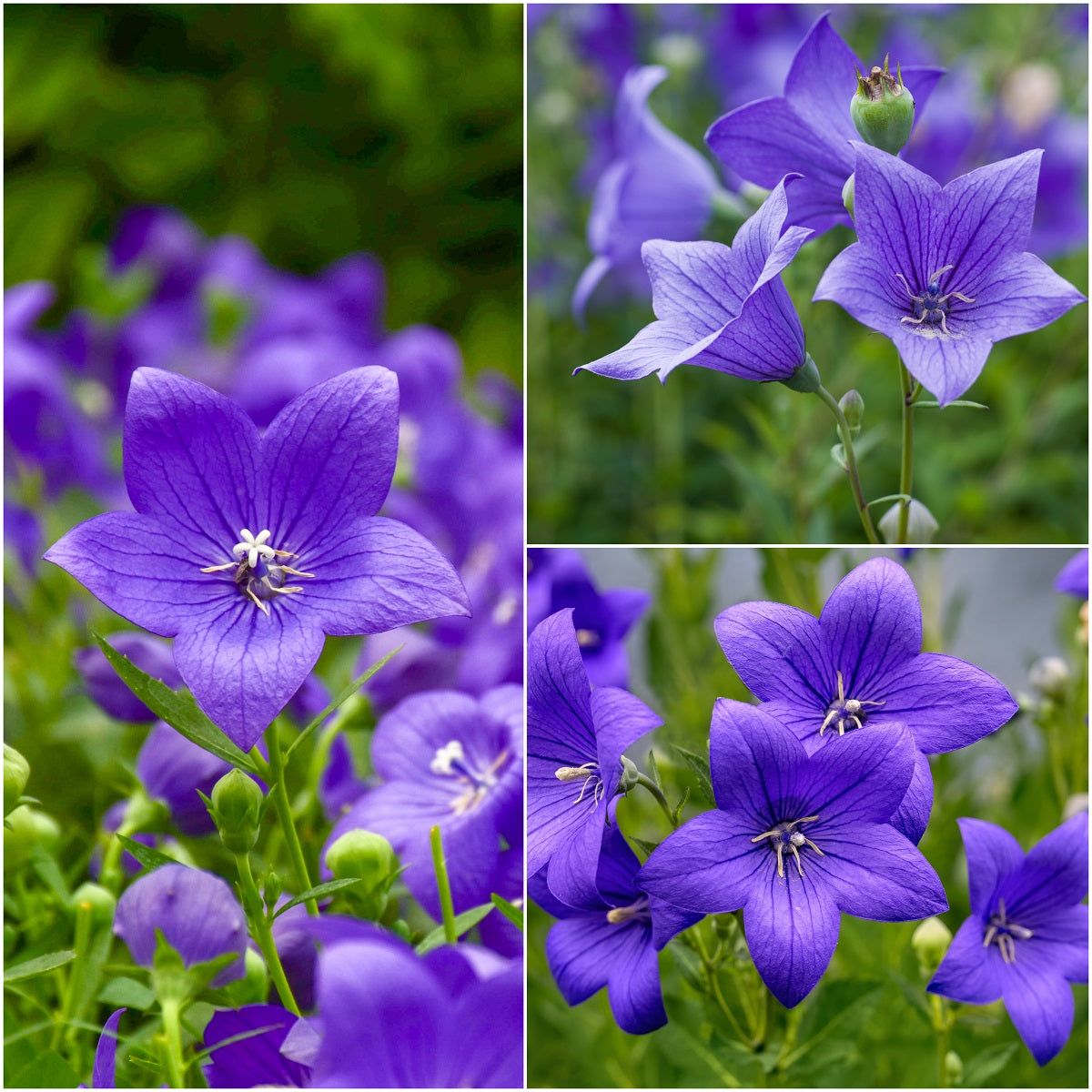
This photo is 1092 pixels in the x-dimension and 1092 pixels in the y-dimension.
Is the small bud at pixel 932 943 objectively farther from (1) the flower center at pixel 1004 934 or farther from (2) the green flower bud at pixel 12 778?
(2) the green flower bud at pixel 12 778

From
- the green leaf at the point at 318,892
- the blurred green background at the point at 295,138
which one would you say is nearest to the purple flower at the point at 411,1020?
the green leaf at the point at 318,892

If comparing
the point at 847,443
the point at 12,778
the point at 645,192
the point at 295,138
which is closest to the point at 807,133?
the point at 847,443

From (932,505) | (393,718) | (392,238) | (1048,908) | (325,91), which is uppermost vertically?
(325,91)

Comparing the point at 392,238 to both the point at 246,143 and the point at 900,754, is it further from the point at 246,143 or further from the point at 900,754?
the point at 900,754

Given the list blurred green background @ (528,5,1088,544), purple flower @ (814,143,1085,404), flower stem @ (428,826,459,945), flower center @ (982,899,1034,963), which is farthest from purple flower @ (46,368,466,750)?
blurred green background @ (528,5,1088,544)

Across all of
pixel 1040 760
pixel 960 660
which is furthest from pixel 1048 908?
pixel 1040 760

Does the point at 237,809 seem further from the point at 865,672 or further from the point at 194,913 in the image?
the point at 865,672
